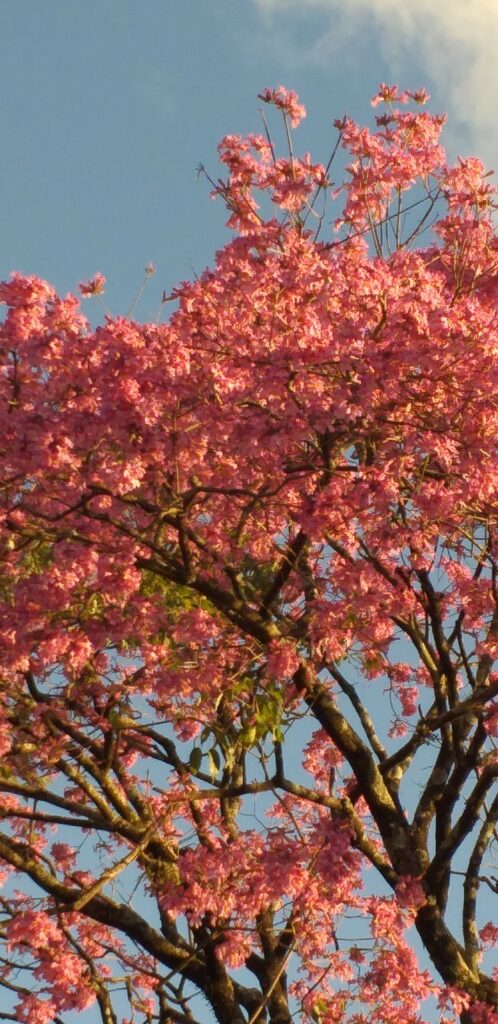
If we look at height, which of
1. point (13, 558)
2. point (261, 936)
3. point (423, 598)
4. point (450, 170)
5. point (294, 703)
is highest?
point (450, 170)

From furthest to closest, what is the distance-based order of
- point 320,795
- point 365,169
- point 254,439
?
point 365,169 → point 320,795 → point 254,439

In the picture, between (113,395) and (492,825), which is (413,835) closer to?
(492,825)

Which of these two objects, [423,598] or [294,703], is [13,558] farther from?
[423,598]

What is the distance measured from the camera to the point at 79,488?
10.8m

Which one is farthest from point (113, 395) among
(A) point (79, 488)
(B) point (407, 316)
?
(B) point (407, 316)

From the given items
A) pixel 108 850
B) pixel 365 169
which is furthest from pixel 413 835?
pixel 365 169

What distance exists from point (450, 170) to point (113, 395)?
17.2 feet

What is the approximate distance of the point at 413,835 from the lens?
11961mm

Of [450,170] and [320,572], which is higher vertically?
[450,170]

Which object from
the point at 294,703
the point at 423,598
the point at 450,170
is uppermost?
the point at 450,170

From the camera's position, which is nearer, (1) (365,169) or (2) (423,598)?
(2) (423,598)

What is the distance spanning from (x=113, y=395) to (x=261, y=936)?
5827 millimetres

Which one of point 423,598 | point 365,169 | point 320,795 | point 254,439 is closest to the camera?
point 254,439

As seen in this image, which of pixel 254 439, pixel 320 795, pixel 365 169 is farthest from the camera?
pixel 365 169
